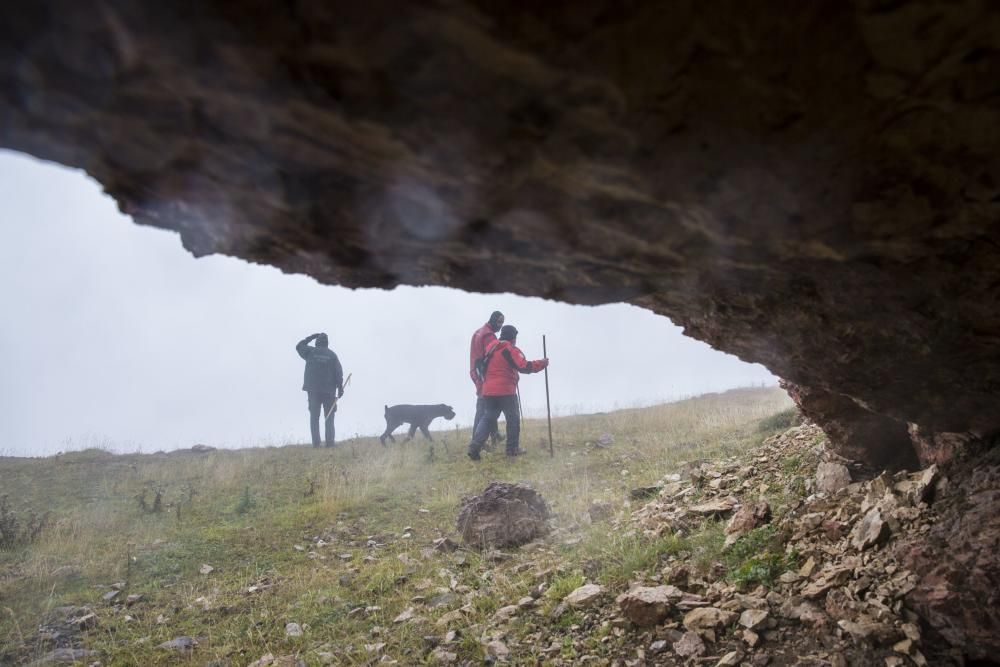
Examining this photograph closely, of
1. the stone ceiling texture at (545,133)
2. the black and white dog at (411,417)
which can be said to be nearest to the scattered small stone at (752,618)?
the stone ceiling texture at (545,133)

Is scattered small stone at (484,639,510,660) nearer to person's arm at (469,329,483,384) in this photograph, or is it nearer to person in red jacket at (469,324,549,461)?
person in red jacket at (469,324,549,461)

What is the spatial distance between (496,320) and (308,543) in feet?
18.5

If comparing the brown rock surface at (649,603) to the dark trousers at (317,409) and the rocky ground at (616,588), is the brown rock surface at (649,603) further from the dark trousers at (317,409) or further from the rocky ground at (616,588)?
the dark trousers at (317,409)

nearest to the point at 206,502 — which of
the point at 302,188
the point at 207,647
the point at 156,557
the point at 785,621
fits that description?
the point at 156,557

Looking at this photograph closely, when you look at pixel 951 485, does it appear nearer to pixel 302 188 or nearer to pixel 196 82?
pixel 302 188

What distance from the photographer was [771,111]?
1.28 meters

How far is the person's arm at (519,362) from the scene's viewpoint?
11.0 metres

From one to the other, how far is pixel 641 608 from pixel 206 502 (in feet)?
26.2

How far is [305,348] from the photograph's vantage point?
1409 cm

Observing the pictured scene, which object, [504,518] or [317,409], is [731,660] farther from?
[317,409]

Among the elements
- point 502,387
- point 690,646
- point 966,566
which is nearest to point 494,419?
point 502,387

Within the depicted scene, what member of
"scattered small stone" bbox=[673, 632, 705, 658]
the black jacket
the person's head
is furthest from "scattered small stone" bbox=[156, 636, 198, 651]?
the black jacket

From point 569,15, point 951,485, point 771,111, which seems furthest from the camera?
point 951,485

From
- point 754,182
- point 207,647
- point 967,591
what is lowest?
point 207,647
